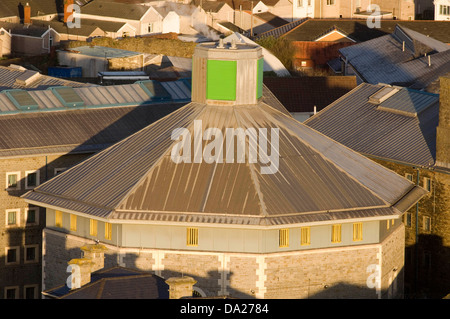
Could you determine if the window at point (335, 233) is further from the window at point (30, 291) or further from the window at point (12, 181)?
the window at point (12, 181)

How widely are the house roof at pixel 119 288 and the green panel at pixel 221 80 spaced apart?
670 inches

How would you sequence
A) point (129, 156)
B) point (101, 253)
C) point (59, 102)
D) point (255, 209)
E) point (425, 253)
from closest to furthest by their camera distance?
point (101, 253) < point (255, 209) < point (129, 156) < point (425, 253) < point (59, 102)

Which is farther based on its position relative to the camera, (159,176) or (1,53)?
(1,53)

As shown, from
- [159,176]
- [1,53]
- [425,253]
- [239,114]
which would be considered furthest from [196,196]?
[1,53]

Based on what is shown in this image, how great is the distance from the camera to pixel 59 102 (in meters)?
75.6

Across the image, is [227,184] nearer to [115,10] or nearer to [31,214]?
[31,214]

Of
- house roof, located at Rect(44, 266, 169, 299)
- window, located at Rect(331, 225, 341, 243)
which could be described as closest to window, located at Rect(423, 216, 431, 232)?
window, located at Rect(331, 225, 341, 243)

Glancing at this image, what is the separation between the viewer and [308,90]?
352 feet

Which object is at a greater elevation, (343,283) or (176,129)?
(176,129)

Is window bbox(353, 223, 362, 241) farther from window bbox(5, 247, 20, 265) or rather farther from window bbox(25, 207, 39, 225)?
window bbox(5, 247, 20, 265)

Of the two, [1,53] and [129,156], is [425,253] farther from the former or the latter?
[1,53]

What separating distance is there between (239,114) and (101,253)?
13.2m

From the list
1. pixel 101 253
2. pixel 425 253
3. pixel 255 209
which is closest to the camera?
pixel 101 253

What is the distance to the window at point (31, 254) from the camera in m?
70.5
